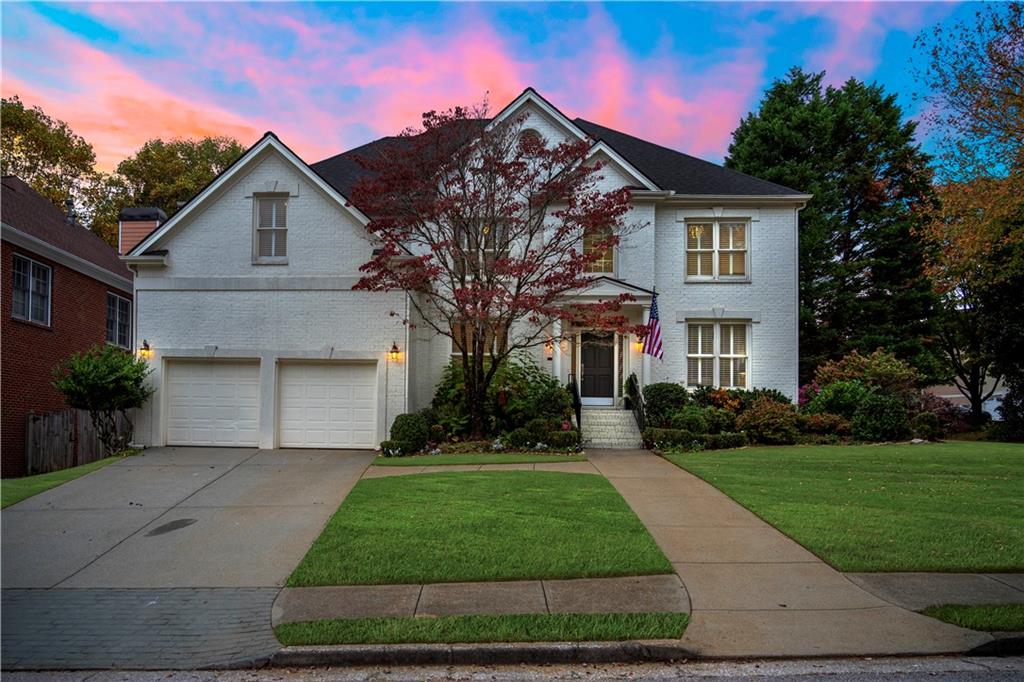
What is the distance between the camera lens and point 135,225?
56.5 feet

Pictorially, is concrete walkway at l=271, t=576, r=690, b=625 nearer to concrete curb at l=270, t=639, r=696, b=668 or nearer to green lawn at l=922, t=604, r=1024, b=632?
concrete curb at l=270, t=639, r=696, b=668

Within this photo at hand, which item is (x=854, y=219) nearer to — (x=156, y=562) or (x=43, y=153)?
(x=156, y=562)

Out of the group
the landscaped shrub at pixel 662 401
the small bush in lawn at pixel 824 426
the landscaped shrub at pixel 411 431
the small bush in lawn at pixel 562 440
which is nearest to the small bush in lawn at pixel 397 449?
the landscaped shrub at pixel 411 431

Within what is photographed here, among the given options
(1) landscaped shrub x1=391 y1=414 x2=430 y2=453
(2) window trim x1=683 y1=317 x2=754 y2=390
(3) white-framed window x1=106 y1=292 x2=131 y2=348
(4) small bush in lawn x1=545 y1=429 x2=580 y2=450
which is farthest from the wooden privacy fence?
(2) window trim x1=683 y1=317 x2=754 y2=390

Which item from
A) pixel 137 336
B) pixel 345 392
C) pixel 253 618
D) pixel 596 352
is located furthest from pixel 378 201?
pixel 253 618

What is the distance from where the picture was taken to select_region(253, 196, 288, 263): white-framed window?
15562 mm

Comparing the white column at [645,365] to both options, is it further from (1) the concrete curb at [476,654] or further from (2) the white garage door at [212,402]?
(1) the concrete curb at [476,654]

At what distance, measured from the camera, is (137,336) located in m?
15.2

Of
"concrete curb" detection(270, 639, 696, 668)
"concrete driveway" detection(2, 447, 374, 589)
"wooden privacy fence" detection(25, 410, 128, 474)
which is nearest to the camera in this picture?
"concrete curb" detection(270, 639, 696, 668)

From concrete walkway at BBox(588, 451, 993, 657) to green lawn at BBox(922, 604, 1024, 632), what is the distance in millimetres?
113

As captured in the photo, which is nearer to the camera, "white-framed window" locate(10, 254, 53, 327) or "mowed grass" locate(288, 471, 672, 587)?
"mowed grass" locate(288, 471, 672, 587)

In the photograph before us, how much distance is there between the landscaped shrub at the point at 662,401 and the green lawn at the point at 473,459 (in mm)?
3500

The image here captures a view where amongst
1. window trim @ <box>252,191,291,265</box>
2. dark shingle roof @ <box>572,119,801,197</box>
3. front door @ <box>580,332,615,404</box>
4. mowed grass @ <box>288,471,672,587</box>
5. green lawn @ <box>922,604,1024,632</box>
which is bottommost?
green lawn @ <box>922,604,1024,632</box>

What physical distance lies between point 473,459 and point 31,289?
45.3ft
